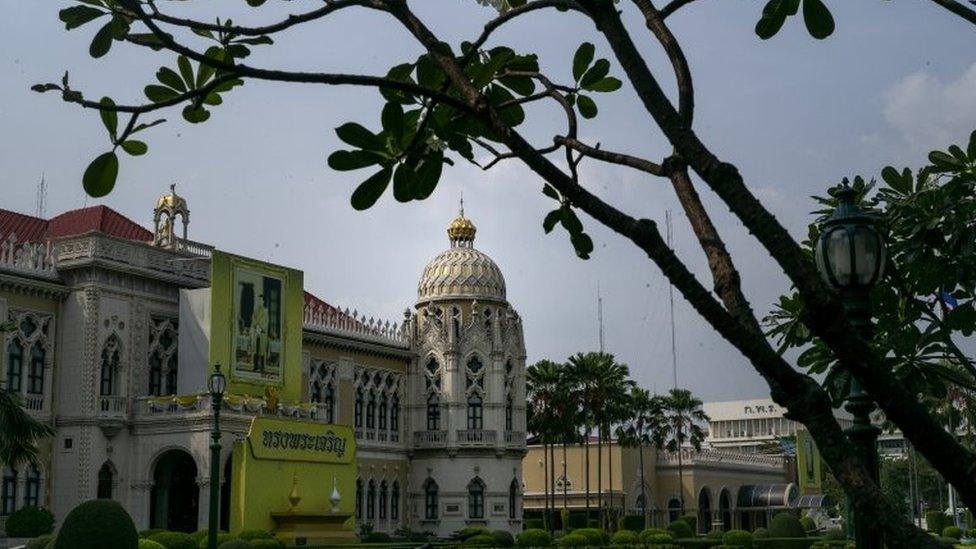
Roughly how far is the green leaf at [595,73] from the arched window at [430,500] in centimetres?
4491

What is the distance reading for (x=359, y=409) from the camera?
47531mm

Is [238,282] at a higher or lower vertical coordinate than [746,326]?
higher

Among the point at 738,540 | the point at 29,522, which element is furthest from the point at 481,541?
the point at 29,522

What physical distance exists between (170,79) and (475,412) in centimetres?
4499

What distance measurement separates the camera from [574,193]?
357 cm

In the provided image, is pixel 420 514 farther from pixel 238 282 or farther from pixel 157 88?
pixel 157 88

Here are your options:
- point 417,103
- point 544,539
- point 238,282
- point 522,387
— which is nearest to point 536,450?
point 522,387

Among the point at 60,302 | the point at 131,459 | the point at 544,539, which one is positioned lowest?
the point at 544,539

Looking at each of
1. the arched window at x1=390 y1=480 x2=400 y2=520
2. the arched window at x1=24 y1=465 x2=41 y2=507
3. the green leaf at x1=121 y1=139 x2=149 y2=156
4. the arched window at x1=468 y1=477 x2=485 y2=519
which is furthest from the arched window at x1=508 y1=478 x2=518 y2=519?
the green leaf at x1=121 y1=139 x2=149 y2=156

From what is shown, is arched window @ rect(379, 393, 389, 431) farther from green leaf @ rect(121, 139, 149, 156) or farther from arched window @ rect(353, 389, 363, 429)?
green leaf @ rect(121, 139, 149, 156)

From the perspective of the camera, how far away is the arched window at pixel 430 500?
4847 cm

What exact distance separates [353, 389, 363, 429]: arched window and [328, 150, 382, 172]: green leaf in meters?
44.2

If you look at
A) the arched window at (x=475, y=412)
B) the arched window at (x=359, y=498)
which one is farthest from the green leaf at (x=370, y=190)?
Result: the arched window at (x=475, y=412)

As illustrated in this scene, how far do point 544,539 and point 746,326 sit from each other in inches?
1535
